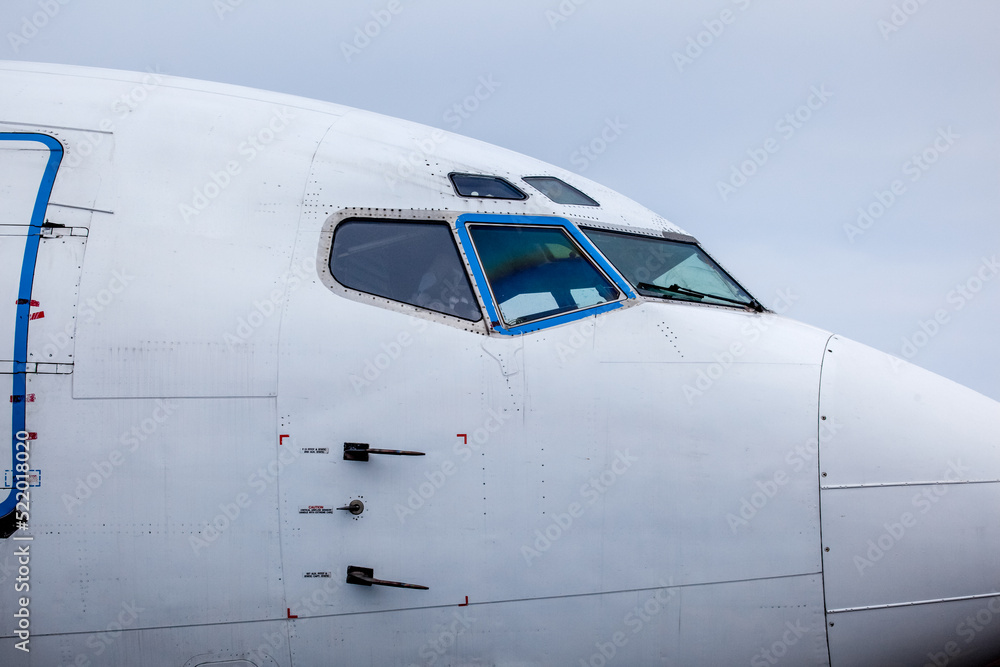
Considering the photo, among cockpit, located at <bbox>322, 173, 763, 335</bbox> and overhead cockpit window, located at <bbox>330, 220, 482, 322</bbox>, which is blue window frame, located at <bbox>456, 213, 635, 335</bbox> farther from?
overhead cockpit window, located at <bbox>330, 220, 482, 322</bbox>

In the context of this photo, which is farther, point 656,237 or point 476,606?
point 656,237

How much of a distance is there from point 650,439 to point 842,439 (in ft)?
4.04

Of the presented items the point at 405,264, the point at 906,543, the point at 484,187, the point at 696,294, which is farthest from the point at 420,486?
the point at 906,543

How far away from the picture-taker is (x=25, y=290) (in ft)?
16.8

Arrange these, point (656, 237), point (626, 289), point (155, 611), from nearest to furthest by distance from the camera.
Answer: point (155, 611), point (626, 289), point (656, 237)

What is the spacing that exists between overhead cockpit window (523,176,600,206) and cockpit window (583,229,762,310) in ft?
1.06

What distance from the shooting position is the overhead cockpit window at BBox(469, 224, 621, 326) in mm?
5449


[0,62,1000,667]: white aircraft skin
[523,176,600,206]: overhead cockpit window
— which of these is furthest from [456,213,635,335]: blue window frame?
[523,176,600,206]: overhead cockpit window

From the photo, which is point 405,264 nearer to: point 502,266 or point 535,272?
point 502,266

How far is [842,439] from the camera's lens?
5195 millimetres

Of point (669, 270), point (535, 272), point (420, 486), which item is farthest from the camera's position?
point (669, 270)

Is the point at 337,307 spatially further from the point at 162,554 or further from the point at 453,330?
the point at 162,554

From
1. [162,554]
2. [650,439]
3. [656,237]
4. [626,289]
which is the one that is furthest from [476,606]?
[656,237]

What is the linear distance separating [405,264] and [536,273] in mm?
898
